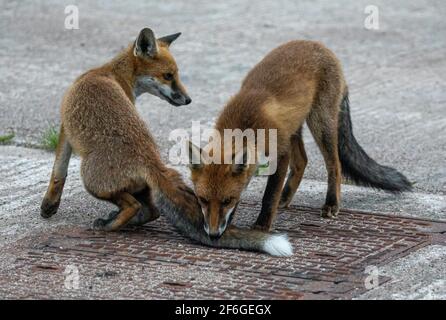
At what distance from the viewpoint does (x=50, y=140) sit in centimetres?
993

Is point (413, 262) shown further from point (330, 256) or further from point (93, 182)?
point (93, 182)

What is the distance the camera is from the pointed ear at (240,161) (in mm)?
7031

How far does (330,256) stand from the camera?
277 inches

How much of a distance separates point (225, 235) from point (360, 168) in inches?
71.3

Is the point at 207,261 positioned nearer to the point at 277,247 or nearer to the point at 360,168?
the point at 277,247

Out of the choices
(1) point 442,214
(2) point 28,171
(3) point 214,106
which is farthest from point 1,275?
(3) point 214,106

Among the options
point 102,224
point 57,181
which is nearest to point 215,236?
point 102,224

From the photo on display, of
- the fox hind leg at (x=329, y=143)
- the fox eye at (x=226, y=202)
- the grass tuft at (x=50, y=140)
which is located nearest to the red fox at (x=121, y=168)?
the fox eye at (x=226, y=202)

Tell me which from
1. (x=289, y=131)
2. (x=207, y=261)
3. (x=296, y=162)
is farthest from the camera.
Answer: (x=296, y=162)

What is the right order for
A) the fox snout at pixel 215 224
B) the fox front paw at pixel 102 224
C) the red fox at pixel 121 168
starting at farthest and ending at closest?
the fox front paw at pixel 102 224
the red fox at pixel 121 168
the fox snout at pixel 215 224

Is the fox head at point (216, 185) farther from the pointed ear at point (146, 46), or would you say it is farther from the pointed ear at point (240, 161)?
the pointed ear at point (146, 46)

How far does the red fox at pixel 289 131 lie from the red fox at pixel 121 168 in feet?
0.86

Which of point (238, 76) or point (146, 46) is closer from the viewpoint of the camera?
point (146, 46)

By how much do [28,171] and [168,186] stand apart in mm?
2374
